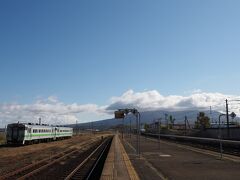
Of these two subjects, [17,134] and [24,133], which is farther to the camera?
[24,133]

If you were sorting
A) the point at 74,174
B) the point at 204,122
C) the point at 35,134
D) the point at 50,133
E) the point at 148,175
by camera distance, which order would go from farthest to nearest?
the point at 204,122 < the point at 50,133 < the point at 35,134 < the point at 74,174 < the point at 148,175

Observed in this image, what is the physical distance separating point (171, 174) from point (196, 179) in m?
1.90

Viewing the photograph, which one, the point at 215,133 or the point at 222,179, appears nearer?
the point at 222,179

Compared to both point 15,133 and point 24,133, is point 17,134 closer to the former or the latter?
point 15,133

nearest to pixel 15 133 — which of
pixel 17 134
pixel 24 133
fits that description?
pixel 17 134

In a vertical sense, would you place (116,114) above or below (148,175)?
above

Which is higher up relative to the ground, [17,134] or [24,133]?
[24,133]

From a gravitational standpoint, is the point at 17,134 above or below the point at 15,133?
below

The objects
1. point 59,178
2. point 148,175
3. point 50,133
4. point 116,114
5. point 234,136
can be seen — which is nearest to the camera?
point 148,175

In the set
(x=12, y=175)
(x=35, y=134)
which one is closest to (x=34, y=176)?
(x=12, y=175)

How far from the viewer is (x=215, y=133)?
70875 millimetres

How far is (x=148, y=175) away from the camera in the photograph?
16.3 m

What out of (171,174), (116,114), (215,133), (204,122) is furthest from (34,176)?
(204,122)

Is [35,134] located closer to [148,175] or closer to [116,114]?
[116,114]
